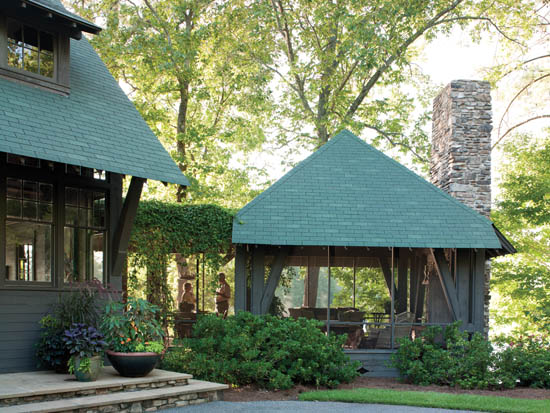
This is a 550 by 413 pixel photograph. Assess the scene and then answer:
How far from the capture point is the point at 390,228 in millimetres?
11117

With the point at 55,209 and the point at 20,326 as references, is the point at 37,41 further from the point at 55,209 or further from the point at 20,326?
the point at 20,326

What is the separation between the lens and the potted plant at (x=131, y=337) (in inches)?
300

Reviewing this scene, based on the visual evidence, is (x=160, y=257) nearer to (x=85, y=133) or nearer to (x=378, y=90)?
(x=85, y=133)

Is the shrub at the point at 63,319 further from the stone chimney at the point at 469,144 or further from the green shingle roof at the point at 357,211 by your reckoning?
the stone chimney at the point at 469,144

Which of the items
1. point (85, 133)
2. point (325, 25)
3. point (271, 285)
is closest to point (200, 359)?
point (271, 285)

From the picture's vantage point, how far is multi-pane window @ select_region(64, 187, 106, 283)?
856 centimetres

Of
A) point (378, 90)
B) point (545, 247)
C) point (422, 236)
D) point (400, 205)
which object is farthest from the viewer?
point (378, 90)

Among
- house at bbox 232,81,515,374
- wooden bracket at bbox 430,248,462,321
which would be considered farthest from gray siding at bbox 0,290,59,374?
wooden bracket at bbox 430,248,462,321

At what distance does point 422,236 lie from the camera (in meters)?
11.0

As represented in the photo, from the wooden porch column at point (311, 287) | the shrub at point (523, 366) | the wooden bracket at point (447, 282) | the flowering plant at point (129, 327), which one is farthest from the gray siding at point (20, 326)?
the shrub at point (523, 366)

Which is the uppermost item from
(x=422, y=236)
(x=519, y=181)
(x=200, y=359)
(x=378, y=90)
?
(x=378, y=90)

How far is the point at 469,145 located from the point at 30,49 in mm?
9607

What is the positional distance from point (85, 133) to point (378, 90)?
16.5m

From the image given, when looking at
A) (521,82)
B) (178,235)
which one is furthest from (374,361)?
(521,82)
